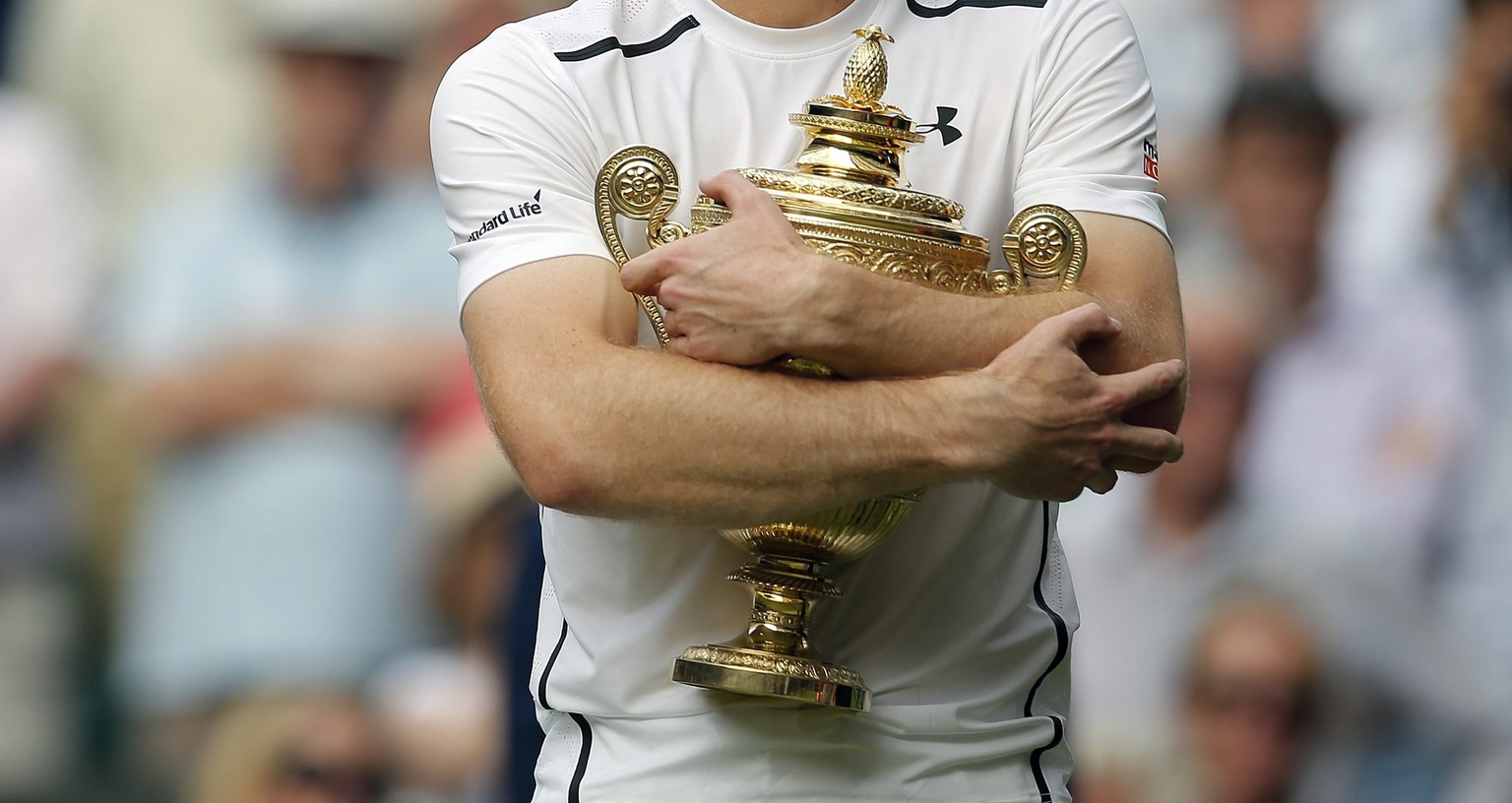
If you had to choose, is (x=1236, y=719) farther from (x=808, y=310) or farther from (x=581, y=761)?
(x=808, y=310)

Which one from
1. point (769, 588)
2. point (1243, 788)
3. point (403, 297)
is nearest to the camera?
point (769, 588)

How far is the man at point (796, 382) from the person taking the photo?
7.03 feet

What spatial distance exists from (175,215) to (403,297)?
0.83 metres

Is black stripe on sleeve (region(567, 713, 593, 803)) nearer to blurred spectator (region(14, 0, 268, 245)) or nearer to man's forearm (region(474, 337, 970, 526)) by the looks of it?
man's forearm (region(474, 337, 970, 526))

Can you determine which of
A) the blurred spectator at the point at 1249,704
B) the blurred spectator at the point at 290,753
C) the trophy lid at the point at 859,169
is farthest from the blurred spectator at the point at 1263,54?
the trophy lid at the point at 859,169

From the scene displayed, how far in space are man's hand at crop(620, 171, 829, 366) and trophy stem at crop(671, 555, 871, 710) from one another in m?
0.27

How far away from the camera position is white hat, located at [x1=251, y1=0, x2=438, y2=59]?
21.4ft

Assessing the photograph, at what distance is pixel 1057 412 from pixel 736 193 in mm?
429

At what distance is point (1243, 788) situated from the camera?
5926 millimetres

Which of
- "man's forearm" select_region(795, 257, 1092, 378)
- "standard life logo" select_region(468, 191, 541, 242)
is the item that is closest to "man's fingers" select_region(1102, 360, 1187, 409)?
"man's forearm" select_region(795, 257, 1092, 378)

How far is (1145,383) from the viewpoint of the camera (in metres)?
2.18

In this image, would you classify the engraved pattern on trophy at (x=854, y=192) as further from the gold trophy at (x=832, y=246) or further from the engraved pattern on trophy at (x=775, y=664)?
the engraved pattern on trophy at (x=775, y=664)

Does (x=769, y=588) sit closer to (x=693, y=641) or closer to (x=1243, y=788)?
(x=693, y=641)

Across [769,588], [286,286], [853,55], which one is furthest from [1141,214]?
[286,286]
